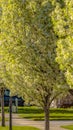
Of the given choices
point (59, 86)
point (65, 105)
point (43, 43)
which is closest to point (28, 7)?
point (43, 43)

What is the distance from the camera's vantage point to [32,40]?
19.1 meters

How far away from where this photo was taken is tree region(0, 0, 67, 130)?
18438mm

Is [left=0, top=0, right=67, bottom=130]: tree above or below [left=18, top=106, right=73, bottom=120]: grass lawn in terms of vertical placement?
above

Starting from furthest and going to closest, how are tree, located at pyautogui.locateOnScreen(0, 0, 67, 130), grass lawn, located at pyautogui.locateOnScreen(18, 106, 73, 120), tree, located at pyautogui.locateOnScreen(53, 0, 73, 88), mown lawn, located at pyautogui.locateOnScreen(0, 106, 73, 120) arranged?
mown lawn, located at pyautogui.locateOnScreen(0, 106, 73, 120), grass lawn, located at pyautogui.locateOnScreen(18, 106, 73, 120), tree, located at pyautogui.locateOnScreen(0, 0, 67, 130), tree, located at pyautogui.locateOnScreen(53, 0, 73, 88)

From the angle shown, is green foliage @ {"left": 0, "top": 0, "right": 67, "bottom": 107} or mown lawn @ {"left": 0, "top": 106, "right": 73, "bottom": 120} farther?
mown lawn @ {"left": 0, "top": 106, "right": 73, "bottom": 120}

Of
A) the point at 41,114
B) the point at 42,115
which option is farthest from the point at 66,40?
the point at 41,114

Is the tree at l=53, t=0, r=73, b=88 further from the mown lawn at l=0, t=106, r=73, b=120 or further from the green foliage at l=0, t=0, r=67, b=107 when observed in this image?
the mown lawn at l=0, t=106, r=73, b=120

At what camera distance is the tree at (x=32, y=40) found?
18438 mm

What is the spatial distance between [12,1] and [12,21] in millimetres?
1067

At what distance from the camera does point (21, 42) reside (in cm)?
1970

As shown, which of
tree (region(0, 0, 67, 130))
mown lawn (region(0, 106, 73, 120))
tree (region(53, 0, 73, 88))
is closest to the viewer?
tree (region(53, 0, 73, 88))

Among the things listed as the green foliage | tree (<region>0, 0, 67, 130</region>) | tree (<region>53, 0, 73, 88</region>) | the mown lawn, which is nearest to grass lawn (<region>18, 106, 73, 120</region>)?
the mown lawn

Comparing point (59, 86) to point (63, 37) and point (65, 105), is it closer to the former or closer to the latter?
point (63, 37)

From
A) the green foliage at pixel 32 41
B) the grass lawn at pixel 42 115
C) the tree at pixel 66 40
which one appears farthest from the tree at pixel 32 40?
the grass lawn at pixel 42 115
